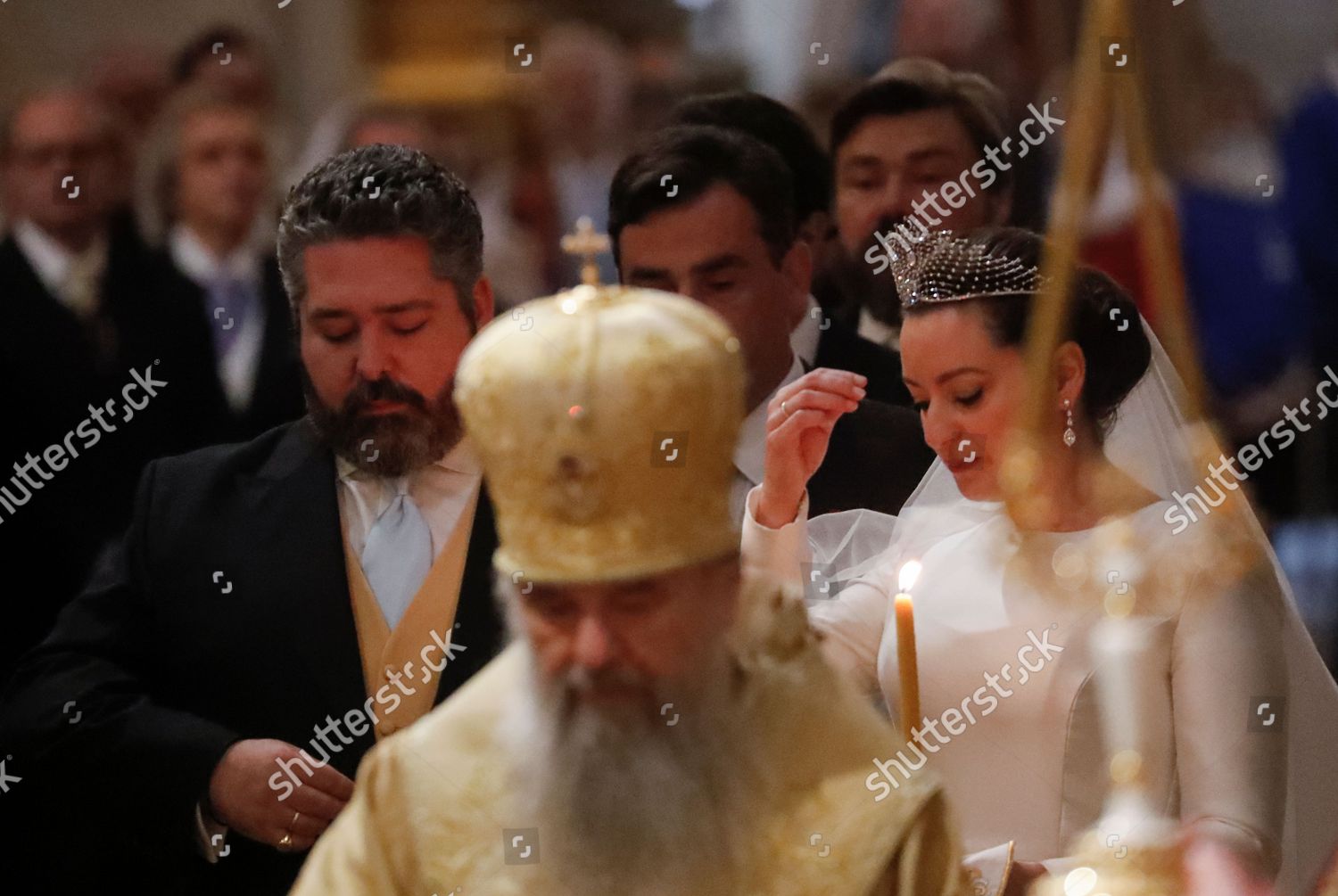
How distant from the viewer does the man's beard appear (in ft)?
11.6

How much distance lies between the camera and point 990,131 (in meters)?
3.52

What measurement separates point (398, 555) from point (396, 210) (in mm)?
632

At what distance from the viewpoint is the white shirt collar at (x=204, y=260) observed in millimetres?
3680

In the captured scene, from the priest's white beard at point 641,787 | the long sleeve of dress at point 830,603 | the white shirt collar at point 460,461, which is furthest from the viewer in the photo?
the white shirt collar at point 460,461

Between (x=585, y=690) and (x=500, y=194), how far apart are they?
1.18m

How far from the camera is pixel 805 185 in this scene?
3.55m

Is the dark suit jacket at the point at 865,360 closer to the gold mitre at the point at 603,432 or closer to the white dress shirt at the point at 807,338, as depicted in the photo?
the white dress shirt at the point at 807,338

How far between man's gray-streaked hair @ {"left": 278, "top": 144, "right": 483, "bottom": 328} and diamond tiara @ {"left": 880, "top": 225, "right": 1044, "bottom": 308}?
0.77 metres

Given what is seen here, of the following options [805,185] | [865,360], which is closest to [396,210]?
[805,185]

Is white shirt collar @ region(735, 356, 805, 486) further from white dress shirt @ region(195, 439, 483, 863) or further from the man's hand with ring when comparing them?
the man's hand with ring

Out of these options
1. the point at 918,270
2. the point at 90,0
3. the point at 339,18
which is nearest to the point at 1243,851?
the point at 918,270

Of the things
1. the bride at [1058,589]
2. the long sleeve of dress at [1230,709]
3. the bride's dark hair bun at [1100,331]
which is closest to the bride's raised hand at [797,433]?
the bride at [1058,589]

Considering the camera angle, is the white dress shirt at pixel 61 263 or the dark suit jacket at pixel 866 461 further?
the white dress shirt at pixel 61 263

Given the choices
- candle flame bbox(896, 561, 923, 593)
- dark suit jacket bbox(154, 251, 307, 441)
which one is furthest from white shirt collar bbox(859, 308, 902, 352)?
dark suit jacket bbox(154, 251, 307, 441)
